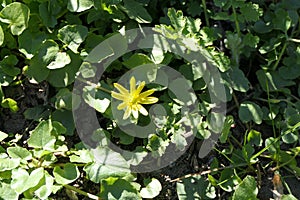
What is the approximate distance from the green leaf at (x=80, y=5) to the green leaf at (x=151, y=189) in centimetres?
73

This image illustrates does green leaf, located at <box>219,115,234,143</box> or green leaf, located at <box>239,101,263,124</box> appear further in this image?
green leaf, located at <box>239,101,263,124</box>

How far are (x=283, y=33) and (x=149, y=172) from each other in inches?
35.1

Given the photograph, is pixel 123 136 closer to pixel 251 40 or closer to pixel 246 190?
pixel 246 190

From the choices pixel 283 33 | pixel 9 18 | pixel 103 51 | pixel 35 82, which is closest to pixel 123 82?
pixel 103 51

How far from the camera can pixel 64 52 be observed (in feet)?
7.83

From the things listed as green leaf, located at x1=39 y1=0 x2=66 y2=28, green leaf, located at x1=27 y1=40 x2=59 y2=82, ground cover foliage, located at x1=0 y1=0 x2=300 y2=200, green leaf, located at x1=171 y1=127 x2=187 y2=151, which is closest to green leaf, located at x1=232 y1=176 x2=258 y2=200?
ground cover foliage, located at x1=0 y1=0 x2=300 y2=200

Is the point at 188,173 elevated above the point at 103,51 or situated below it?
Answer: below

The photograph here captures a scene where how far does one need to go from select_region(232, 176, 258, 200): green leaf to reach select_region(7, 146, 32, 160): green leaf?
0.80 meters

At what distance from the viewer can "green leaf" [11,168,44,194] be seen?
2.16 meters

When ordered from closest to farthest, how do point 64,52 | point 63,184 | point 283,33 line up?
1. point 63,184
2. point 64,52
3. point 283,33

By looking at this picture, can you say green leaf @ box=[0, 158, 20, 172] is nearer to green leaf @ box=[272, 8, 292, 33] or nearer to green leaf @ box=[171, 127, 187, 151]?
green leaf @ box=[171, 127, 187, 151]

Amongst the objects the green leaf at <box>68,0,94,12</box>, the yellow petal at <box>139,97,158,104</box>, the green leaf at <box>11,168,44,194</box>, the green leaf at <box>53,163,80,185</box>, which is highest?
the green leaf at <box>68,0,94,12</box>

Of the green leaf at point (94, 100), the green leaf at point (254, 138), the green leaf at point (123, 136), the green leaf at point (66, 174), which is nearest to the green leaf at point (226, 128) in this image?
the green leaf at point (254, 138)

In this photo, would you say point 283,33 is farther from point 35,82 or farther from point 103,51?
point 35,82
